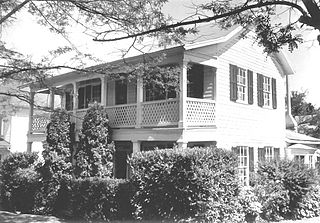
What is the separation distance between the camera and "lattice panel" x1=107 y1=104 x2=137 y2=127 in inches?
688

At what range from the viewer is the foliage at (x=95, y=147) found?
55.5 ft

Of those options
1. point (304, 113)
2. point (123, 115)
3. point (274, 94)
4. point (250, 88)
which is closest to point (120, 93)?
point (123, 115)

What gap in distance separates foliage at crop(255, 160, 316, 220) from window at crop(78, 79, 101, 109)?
10956mm

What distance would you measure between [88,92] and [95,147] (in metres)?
6.14

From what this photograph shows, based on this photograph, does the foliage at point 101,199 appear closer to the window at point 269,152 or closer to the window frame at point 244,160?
the window frame at point 244,160

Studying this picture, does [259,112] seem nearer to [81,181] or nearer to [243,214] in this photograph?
[243,214]

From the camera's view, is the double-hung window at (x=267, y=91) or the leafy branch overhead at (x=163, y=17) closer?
the leafy branch overhead at (x=163, y=17)

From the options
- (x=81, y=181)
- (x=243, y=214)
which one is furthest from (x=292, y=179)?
(x=81, y=181)

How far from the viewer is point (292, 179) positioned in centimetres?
1392

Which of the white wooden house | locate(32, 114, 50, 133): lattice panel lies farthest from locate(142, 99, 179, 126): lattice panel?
locate(32, 114, 50, 133): lattice panel

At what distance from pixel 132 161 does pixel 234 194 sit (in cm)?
349

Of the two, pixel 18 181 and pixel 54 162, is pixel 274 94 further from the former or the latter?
pixel 18 181

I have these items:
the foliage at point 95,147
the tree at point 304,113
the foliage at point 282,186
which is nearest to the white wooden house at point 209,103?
the foliage at point 95,147

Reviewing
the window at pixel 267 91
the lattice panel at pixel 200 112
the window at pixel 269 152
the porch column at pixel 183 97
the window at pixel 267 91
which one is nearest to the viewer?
the porch column at pixel 183 97
